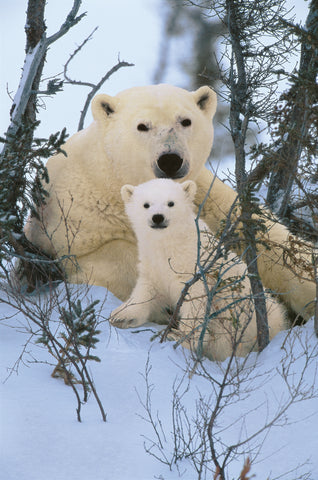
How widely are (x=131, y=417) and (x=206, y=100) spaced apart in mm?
2846

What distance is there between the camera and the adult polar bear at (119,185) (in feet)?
15.3

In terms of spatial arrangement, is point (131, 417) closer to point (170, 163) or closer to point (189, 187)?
point (189, 187)

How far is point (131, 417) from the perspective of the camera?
121 inches

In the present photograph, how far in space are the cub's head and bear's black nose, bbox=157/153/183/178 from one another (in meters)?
0.19

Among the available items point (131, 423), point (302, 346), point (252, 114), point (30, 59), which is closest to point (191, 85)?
point (30, 59)

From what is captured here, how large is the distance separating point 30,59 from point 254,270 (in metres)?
2.83

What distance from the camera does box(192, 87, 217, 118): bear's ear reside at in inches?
196

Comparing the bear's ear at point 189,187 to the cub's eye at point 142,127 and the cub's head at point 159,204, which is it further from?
the cub's eye at point 142,127

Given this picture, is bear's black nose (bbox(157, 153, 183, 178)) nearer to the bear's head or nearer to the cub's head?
the bear's head

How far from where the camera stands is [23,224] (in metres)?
5.13

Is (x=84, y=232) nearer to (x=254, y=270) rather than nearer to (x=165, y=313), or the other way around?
(x=165, y=313)

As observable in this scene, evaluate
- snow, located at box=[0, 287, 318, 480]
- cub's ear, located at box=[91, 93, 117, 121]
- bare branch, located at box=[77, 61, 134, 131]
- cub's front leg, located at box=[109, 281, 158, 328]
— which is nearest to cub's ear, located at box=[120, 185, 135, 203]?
cub's front leg, located at box=[109, 281, 158, 328]

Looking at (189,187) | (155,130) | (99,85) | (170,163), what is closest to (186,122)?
(155,130)

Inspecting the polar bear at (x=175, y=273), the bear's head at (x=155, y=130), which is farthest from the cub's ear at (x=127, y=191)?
the bear's head at (x=155, y=130)
